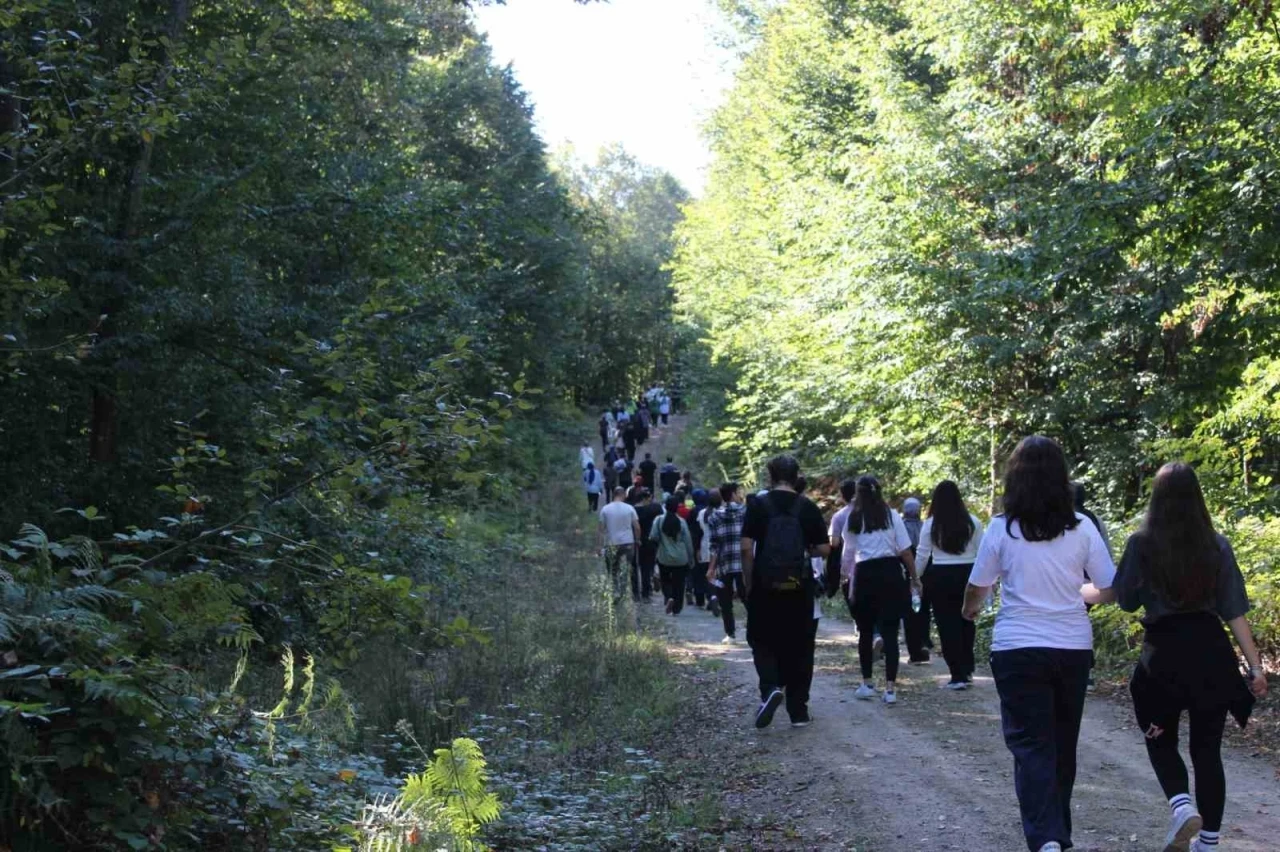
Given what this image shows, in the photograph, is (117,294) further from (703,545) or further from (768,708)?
(703,545)

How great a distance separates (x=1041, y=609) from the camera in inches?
225

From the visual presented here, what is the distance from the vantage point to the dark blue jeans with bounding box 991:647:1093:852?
5504mm

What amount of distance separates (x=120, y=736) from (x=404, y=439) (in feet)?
7.25

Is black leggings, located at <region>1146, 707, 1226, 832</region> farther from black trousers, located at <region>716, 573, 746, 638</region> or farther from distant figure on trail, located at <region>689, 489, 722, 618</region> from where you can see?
distant figure on trail, located at <region>689, 489, 722, 618</region>

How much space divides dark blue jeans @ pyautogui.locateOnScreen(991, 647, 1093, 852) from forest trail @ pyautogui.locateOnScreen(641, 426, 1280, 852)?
3.55 feet

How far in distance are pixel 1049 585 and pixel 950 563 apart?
18.3 feet

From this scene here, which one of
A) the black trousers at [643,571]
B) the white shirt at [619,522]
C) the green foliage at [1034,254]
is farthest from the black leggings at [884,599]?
the black trousers at [643,571]

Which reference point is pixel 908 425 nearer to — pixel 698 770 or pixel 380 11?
pixel 380 11

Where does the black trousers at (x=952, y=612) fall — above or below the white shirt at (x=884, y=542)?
below

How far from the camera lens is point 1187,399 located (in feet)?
48.0

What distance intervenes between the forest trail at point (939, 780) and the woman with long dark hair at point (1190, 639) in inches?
24.9

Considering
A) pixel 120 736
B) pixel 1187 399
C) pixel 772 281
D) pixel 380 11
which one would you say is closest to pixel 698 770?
pixel 120 736

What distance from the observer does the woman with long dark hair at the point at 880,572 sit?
429 inches

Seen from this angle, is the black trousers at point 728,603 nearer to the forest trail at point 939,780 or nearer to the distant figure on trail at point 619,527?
the distant figure on trail at point 619,527
